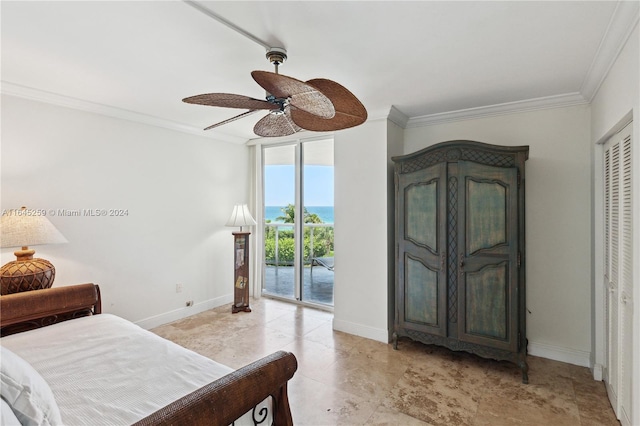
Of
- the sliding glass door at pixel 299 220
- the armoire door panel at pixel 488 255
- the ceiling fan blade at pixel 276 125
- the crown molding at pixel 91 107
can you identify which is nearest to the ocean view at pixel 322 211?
the sliding glass door at pixel 299 220

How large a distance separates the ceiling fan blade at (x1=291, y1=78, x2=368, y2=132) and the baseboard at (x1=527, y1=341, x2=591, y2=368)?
9.34 feet

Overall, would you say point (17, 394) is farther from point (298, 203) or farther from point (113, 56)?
point (298, 203)

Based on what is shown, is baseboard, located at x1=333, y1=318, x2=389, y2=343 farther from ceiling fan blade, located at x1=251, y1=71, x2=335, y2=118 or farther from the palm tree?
ceiling fan blade, located at x1=251, y1=71, x2=335, y2=118

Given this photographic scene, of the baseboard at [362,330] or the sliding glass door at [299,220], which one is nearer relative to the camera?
the baseboard at [362,330]

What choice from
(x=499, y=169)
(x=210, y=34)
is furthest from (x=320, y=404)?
(x=210, y=34)

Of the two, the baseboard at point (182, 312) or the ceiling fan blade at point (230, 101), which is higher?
the ceiling fan blade at point (230, 101)

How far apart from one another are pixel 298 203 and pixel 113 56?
2.82m

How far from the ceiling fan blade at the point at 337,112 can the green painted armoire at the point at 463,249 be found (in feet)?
4.54

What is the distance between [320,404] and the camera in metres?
2.24

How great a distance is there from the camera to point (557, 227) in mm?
2918

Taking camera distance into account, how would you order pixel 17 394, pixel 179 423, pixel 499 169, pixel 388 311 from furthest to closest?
pixel 388 311
pixel 499 169
pixel 179 423
pixel 17 394

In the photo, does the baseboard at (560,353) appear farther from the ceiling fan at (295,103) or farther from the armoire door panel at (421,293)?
the ceiling fan at (295,103)

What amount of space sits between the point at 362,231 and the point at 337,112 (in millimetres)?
1956

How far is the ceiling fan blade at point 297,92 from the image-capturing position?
1361mm
